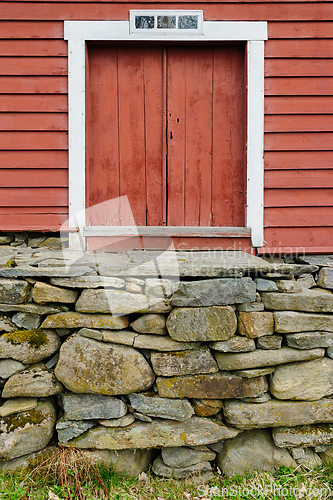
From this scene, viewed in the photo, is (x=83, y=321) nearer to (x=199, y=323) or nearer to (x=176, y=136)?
(x=199, y=323)

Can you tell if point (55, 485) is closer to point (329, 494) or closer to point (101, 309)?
point (101, 309)

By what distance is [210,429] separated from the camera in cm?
235

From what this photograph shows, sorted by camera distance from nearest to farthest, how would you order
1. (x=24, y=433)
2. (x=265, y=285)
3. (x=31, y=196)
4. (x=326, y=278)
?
(x=24, y=433) < (x=265, y=285) < (x=326, y=278) < (x=31, y=196)

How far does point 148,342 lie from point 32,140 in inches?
89.1

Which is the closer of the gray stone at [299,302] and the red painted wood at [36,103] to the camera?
the gray stone at [299,302]

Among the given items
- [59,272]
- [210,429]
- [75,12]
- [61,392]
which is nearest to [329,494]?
[210,429]

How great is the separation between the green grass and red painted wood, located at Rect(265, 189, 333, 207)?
225 cm

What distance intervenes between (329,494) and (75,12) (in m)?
4.50

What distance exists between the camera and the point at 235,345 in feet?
7.68

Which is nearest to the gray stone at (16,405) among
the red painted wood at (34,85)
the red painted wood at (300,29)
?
the red painted wood at (34,85)

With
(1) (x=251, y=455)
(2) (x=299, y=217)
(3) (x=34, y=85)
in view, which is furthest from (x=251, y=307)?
(3) (x=34, y=85)

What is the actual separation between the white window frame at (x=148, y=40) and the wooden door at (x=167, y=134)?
0.14m

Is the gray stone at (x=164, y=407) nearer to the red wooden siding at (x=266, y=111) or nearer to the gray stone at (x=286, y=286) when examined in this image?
the gray stone at (x=286, y=286)

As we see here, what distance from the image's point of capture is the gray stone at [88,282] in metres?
2.33
